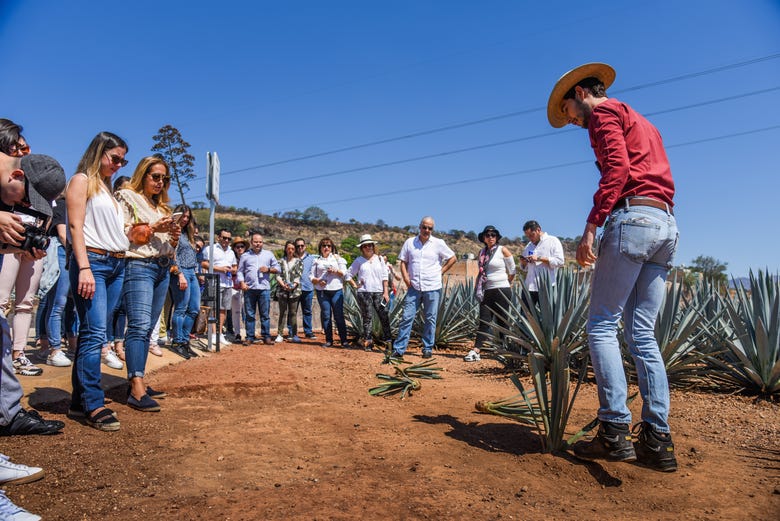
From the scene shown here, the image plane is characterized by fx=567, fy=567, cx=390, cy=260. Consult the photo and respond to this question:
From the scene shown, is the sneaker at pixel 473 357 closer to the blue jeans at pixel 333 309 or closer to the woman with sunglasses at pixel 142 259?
the blue jeans at pixel 333 309

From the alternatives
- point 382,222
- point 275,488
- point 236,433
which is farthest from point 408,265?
point 382,222

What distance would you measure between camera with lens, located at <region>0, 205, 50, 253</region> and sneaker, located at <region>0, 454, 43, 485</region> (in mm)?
880

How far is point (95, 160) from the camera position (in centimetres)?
348

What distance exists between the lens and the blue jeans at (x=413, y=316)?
693 cm

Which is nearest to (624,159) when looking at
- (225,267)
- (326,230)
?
(225,267)

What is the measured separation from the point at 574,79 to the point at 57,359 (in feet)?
14.9

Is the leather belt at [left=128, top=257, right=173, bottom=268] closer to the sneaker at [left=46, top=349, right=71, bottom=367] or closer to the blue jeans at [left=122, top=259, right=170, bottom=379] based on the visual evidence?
the blue jeans at [left=122, top=259, right=170, bottom=379]

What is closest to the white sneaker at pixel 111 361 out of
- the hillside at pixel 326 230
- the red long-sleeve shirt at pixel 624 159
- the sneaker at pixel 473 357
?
the sneaker at pixel 473 357

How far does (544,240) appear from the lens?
7.11 meters

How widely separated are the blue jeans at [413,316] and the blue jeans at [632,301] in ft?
14.0

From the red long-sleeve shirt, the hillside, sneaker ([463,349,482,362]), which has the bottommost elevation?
sneaker ([463,349,482,362])

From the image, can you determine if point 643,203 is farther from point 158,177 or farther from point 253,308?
point 253,308

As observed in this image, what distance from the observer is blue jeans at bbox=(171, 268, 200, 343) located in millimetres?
6414

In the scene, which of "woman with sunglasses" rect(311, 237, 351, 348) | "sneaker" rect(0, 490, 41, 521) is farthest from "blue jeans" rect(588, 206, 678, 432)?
"woman with sunglasses" rect(311, 237, 351, 348)
